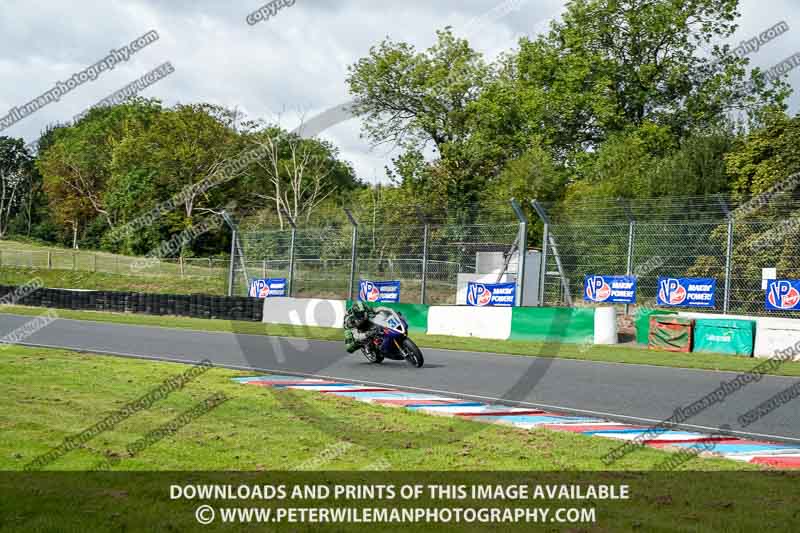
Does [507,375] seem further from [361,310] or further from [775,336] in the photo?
[775,336]

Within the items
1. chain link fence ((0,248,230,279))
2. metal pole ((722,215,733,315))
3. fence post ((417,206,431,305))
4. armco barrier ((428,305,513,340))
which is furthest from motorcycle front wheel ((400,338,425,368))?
chain link fence ((0,248,230,279))

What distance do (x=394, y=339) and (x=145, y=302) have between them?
18.5 metres

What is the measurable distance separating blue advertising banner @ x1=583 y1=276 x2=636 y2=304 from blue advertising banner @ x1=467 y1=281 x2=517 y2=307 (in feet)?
6.45

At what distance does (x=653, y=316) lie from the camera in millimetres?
20875

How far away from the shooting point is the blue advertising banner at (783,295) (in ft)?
64.1

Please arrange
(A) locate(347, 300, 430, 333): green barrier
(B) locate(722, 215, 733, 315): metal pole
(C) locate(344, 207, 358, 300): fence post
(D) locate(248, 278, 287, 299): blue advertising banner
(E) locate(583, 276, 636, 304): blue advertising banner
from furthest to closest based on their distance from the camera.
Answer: (D) locate(248, 278, 287, 299): blue advertising banner, (C) locate(344, 207, 358, 300): fence post, (A) locate(347, 300, 430, 333): green barrier, (E) locate(583, 276, 636, 304): blue advertising banner, (B) locate(722, 215, 733, 315): metal pole

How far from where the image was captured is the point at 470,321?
23484 mm

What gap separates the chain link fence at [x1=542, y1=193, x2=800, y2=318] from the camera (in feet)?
68.0

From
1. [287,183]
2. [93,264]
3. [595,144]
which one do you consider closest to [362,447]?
[595,144]

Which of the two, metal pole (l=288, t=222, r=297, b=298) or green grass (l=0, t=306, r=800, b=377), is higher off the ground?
metal pole (l=288, t=222, r=297, b=298)

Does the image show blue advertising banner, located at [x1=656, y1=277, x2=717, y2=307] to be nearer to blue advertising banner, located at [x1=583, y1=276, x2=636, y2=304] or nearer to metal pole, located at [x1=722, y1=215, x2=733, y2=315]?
metal pole, located at [x1=722, y1=215, x2=733, y2=315]

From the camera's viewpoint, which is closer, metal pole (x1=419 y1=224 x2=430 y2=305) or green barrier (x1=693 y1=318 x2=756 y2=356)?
green barrier (x1=693 y1=318 x2=756 y2=356)

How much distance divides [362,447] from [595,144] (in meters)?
40.2

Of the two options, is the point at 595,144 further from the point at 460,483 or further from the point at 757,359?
the point at 460,483
